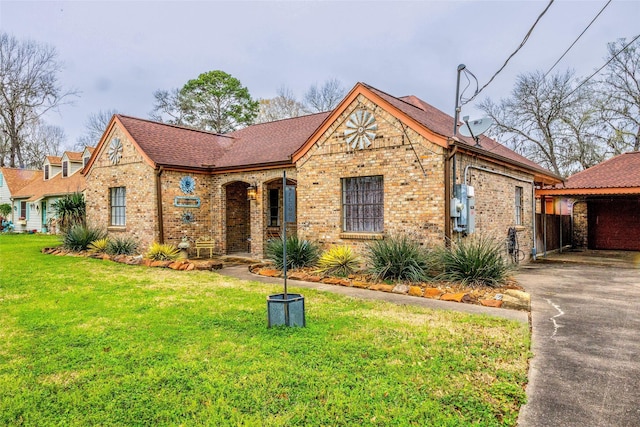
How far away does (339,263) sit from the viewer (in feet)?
32.7

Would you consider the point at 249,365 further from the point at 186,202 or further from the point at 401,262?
the point at 186,202

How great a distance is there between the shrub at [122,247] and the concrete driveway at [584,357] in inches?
488

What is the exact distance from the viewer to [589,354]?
4.66 meters

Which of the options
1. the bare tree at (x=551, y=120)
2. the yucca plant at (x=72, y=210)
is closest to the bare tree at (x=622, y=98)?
the bare tree at (x=551, y=120)

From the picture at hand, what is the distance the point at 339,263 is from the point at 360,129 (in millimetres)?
3533

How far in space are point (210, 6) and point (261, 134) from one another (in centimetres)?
653

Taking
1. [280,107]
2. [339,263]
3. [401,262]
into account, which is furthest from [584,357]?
[280,107]

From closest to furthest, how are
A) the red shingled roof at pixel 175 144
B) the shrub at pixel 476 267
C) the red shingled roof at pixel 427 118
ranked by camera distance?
1. the shrub at pixel 476 267
2. the red shingled roof at pixel 427 118
3. the red shingled roof at pixel 175 144

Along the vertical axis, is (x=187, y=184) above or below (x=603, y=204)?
above

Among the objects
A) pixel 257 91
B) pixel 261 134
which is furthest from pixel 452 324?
pixel 257 91

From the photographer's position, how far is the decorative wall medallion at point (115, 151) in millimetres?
15125

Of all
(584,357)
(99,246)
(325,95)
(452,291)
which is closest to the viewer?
(584,357)

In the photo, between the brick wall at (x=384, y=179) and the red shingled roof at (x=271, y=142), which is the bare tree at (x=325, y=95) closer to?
the red shingled roof at (x=271, y=142)

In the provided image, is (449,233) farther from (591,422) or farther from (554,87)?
(554,87)
